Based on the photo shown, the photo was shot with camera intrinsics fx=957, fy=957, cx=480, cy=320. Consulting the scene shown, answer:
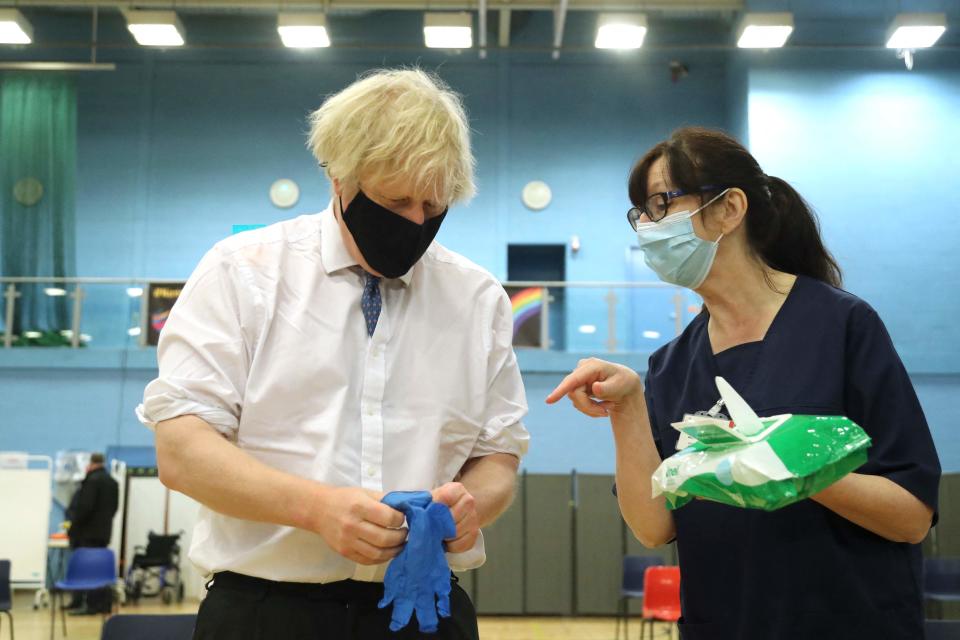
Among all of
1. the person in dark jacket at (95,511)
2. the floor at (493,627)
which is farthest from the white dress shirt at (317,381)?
the person in dark jacket at (95,511)

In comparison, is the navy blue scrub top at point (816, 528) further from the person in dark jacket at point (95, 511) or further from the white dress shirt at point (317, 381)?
the person in dark jacket at point (95, 511)

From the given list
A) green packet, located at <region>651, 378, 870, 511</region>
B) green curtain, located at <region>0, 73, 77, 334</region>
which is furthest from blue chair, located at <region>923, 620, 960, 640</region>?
green curtain, located at <region>0, 73, 77, 334</region>

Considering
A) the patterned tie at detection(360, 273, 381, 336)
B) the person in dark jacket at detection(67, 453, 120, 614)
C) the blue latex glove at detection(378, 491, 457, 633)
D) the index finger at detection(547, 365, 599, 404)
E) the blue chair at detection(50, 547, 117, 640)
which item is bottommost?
the blue chair at detection(50, 547, 117, 640)

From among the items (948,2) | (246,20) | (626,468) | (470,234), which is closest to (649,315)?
(470,234)

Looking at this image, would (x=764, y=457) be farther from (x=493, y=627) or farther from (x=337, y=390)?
(x=493, y=627)

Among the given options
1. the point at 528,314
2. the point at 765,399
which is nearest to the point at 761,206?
the point at 765,399

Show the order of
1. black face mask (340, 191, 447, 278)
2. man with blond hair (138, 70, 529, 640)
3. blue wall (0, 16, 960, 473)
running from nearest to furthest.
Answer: man with blond hair (138, 70, 529, 640), black face mask (340, 191, 447, 278), blue wall (0, 16, 960, 473)

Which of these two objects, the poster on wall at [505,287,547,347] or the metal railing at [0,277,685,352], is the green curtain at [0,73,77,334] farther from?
the poster on wall at [505,287,547,347]

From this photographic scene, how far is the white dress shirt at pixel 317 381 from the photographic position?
1575mm

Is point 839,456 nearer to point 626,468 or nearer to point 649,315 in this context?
point 626,468

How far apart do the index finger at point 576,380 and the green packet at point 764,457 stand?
0.31 m

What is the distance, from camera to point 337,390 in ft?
5.33

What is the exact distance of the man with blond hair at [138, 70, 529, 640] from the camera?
1533 millimetres

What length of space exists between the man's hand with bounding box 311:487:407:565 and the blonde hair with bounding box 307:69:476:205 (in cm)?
56
